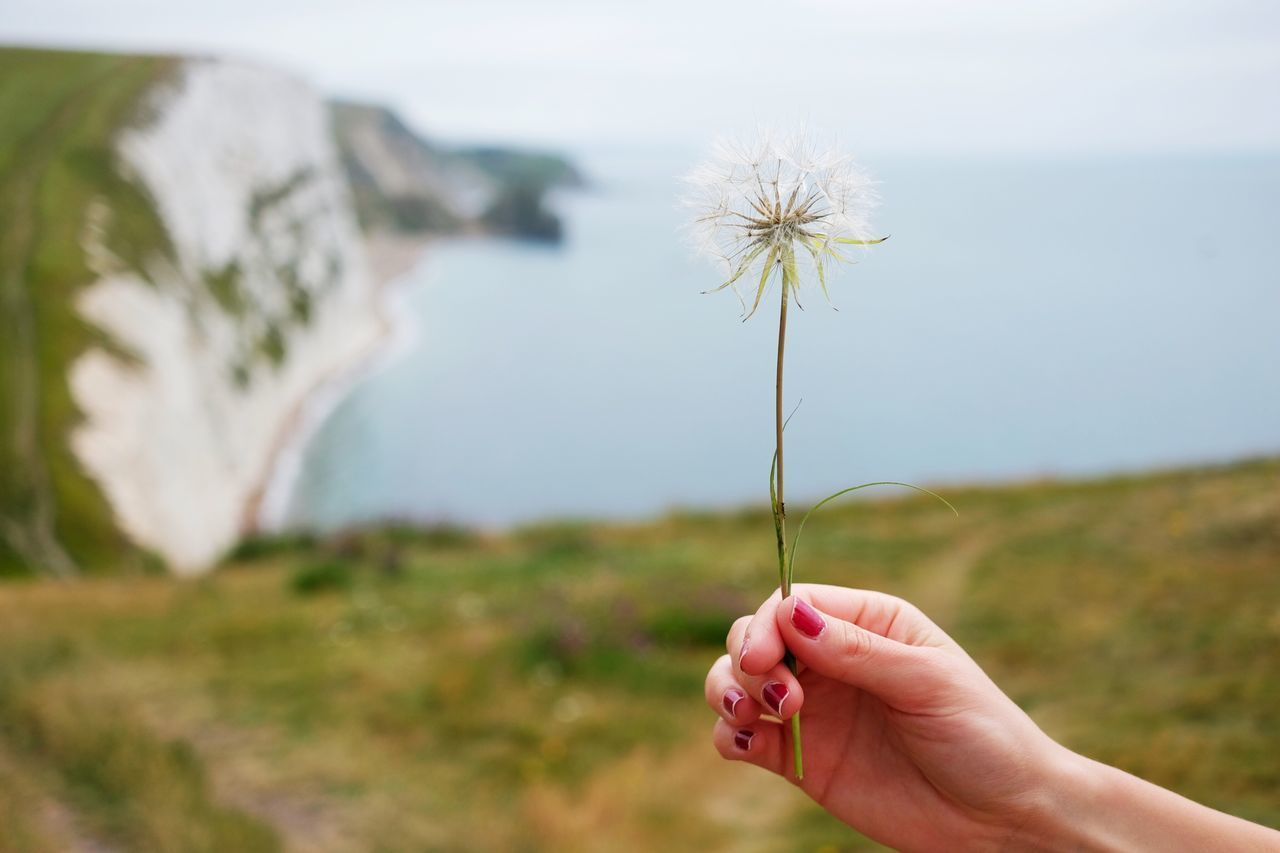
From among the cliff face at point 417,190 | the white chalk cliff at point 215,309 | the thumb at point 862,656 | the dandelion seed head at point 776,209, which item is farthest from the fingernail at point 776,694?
the cliff face at point 417,190

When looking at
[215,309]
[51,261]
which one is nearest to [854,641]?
[51,261]

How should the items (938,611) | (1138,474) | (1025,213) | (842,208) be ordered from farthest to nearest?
1. (1025,213)
2. (1138,474)
3. (938,611)
4. (842,208)

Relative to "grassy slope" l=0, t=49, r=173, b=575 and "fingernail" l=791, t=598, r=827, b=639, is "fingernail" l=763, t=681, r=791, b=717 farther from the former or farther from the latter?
"grassy slope" l=0, t=49, r=173, b=575

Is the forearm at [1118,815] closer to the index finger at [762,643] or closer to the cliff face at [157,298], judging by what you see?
the index finger at [762,643]

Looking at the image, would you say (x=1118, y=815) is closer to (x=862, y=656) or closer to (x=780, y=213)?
(x=862, y=656)

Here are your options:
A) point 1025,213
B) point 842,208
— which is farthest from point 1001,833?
point 1025,213

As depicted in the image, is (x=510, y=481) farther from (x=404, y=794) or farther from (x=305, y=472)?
(x=404, y=794)
